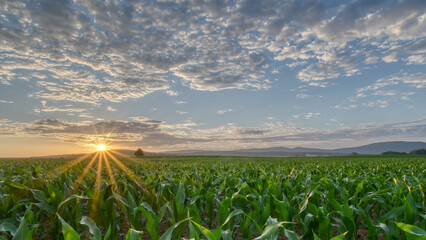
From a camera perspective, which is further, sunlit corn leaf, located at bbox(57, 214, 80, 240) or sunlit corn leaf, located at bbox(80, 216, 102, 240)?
sunlit corn leaf, located at bbox(80, 216, 102, 240)

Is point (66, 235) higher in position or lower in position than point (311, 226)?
higher

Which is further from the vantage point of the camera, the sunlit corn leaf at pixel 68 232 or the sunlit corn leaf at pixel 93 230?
the sunlit corn leaf at pixel 93 230

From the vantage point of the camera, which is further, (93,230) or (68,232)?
(93,230)

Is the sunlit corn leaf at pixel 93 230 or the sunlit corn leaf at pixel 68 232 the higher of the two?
the sunlit corn leaf at pixel 68 232

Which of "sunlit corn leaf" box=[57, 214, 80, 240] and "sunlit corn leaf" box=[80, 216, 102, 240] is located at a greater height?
"sunlit corn leaf" box=[57, 214, 80, 240]

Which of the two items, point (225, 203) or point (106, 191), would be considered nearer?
point (225, 203)

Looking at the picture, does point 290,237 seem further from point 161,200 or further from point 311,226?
point 161,200

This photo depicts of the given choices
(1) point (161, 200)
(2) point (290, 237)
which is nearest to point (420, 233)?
(2) point (290, 237)

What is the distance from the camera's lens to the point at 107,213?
3943mm

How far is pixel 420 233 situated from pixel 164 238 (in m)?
1.97

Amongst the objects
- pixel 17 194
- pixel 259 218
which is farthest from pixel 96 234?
pixel 17 194

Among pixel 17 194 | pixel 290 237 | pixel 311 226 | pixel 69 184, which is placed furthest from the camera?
pixel 69 184

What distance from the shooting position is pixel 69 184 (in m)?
5.23

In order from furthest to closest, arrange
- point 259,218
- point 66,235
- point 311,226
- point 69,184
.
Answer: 1. point 69,184
2. point 259,218
3. point 311,226
4. point 66,235
